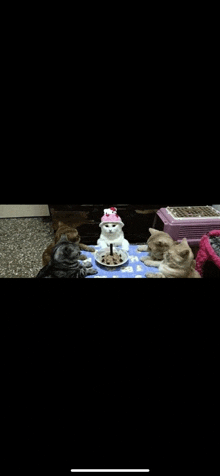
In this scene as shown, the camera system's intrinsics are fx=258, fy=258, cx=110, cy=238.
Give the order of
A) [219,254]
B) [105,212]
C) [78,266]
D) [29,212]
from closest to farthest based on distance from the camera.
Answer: [78,266]
[219,254]
[105,212]
[29,212]

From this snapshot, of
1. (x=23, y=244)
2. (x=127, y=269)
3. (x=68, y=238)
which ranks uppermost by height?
(x=68, y=238)

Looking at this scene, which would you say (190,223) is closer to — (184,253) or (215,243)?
(215,243)

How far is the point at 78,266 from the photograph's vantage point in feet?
3.96

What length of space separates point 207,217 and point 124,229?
1.84ft

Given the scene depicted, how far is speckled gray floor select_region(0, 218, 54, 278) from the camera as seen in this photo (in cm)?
157

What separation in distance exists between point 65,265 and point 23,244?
85 centimetres

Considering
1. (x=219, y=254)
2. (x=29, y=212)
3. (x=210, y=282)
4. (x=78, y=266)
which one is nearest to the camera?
(x=210, y=282)

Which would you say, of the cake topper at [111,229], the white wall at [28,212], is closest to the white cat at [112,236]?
the cake topper at [111,229]

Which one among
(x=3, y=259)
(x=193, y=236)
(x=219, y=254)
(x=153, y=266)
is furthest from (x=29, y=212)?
(x=219, y=254)

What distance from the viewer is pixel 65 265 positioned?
1.16m

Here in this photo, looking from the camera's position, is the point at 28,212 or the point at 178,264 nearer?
the point at 178,264

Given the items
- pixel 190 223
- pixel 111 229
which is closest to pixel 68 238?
pixel 111 229

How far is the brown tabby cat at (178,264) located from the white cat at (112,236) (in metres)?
0.35

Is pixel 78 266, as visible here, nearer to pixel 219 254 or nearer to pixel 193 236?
pixel 219 254
